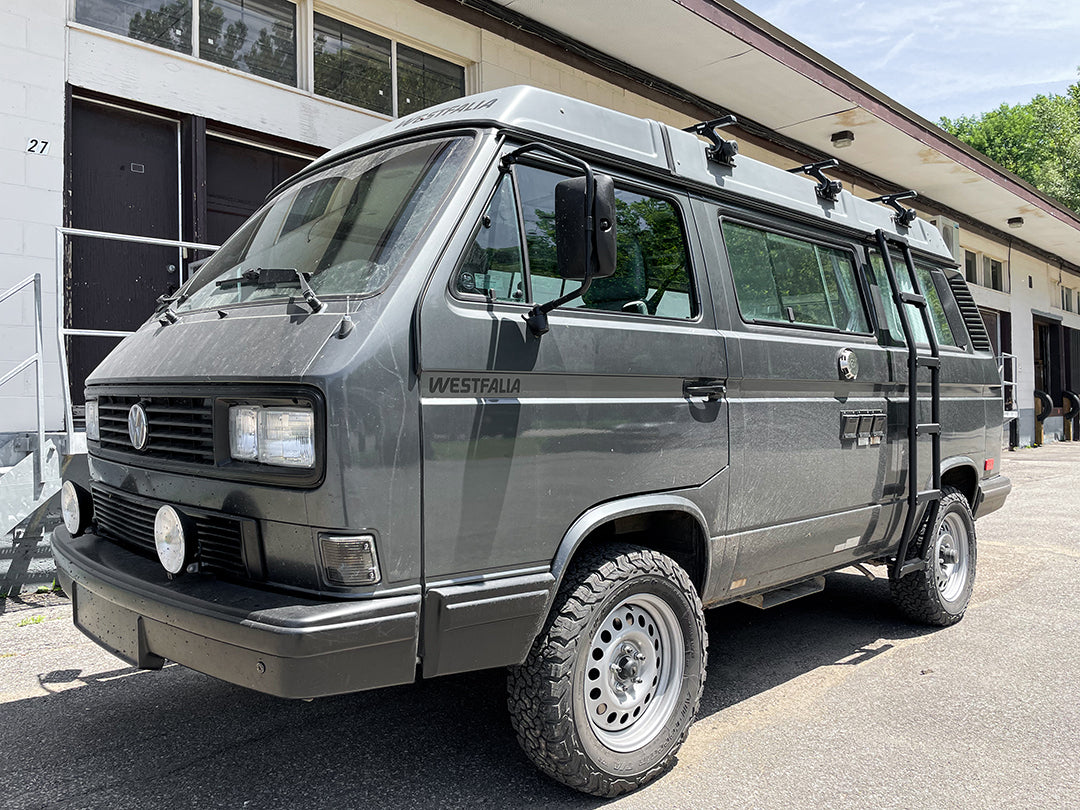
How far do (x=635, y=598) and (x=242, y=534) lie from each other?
4.70ft

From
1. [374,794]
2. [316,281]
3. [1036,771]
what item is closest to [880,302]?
[1036,771]

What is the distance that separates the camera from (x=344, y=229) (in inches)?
125

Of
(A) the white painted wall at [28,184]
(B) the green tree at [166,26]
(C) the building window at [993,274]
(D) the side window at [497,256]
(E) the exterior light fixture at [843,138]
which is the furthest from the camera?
(C) the building window at [993,274]

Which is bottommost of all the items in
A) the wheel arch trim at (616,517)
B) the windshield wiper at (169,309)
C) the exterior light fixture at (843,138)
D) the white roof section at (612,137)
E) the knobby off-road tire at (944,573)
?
the knobby off-road tire at (944,573)

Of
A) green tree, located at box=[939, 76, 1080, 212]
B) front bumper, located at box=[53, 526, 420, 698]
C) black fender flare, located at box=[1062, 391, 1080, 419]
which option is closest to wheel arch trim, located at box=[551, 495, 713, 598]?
front bumper, located at box=[53, 526, 420, 698]

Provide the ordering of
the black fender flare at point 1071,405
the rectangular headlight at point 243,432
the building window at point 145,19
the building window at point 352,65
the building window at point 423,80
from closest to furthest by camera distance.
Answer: the rectangular headlight at point 243,432, the building window at point 145,19, the building window at point 352,65, the building window at point 423,80, the black fender flare at point 1071,405

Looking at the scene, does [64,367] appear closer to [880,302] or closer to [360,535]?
[360,535]

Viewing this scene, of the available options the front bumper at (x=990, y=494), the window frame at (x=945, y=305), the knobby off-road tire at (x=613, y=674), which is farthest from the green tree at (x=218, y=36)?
the front bumper at (x=990, y=494)

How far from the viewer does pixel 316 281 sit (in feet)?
9.87

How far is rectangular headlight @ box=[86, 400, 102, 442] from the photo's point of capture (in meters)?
3.52

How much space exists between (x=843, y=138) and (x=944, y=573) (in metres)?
9.93

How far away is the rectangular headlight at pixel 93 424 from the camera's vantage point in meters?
3.52

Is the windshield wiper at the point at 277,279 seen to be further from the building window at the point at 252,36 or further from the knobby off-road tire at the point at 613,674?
the building window at the point at 252,36

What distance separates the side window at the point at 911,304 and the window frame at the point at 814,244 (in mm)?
162
